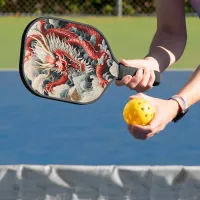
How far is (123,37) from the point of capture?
9062 mm

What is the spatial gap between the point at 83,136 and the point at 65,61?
2.88 metres

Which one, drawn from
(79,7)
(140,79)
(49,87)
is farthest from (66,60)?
(79,7)

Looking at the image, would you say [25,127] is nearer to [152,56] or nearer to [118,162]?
[118,162]

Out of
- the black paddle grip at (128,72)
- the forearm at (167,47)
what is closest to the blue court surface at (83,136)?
the forearm at (167,47)

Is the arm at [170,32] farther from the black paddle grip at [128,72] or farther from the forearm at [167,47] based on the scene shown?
the black paddle grip at [128,72]

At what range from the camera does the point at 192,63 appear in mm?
7410

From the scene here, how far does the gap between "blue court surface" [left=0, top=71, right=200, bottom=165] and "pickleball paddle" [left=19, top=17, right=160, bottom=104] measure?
91.2 inches

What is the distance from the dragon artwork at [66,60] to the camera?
2.16 metres

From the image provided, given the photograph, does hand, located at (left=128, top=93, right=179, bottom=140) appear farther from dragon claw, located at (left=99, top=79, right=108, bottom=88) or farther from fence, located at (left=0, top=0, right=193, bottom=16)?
fence, located at (left=0, top=0, right=193, bottom=16)

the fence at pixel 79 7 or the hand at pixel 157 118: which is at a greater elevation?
the hand at pixel 157 118

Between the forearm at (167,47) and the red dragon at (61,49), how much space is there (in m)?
0.16

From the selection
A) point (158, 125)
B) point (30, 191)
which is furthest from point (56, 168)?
point (158, 125)

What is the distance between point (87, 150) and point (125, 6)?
6676 mm

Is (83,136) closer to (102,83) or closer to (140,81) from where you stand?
(102,83)
